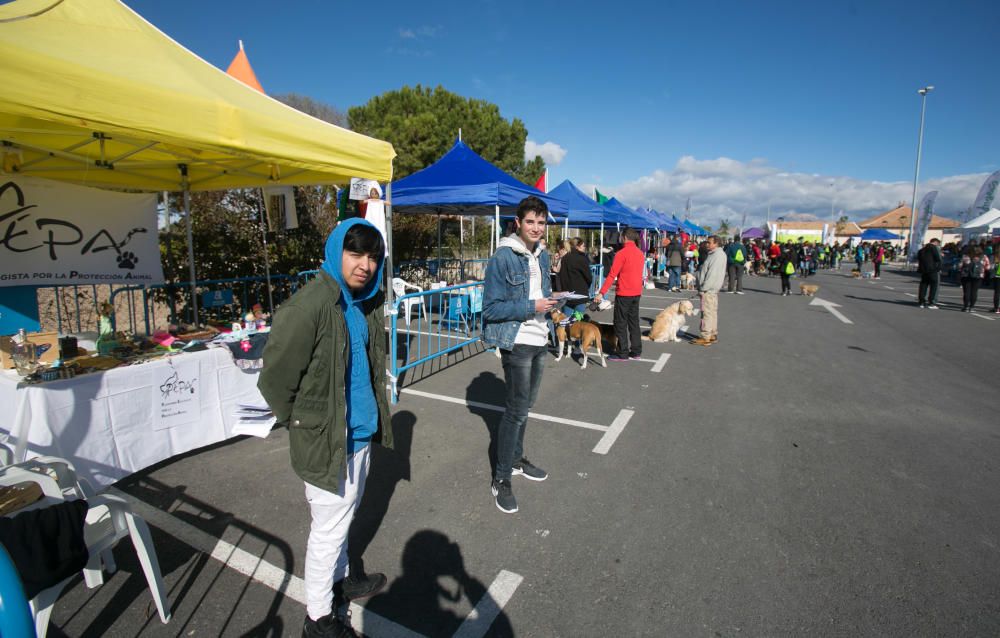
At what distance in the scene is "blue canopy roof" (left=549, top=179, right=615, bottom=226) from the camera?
44.6 feet

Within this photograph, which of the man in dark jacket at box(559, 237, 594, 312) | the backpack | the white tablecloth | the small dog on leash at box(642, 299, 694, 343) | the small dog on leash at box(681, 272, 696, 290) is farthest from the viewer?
the small dog on leash at box(681, 272, 696, 290)

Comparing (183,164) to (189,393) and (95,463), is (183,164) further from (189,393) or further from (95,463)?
(95,463)

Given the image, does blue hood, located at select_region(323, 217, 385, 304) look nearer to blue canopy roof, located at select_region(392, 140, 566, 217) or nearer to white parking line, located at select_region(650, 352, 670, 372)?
white parking line, located at select_region(650, 352, 670, 372)

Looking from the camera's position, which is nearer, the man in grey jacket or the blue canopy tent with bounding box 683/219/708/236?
the man in grey jacket

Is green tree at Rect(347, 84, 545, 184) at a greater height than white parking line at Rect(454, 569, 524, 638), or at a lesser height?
greater

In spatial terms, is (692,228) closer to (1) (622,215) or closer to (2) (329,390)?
(1) (622,215)

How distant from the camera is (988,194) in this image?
1121 inches

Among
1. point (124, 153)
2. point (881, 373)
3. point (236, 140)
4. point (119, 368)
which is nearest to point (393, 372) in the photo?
point (119, 368)

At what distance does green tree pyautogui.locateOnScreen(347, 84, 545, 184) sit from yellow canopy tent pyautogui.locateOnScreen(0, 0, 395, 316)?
1770 cm

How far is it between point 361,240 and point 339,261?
144mm

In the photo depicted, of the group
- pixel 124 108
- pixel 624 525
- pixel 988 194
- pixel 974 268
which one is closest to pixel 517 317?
pixel 624 525

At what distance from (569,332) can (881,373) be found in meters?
4.50

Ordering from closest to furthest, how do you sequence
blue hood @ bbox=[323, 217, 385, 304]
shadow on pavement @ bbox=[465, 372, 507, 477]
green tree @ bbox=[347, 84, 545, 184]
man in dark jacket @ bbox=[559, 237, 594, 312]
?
blue hood @ bbox=[323, 217, 385, 304], shadow on pavement @ bbox=[465, 372, 507, 477], man in dark jacket @ bbox=[559, 237, 594, 312], green tree @ bbox=[347, 84, 545, 184]

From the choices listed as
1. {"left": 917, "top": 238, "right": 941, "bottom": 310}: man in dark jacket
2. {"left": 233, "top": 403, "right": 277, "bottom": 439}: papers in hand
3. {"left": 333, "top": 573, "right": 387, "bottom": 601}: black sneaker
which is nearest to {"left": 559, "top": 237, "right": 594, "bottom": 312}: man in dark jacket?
{"left": 233, "top": 403, "right": 277, "bottom": 439}: papers in hand
